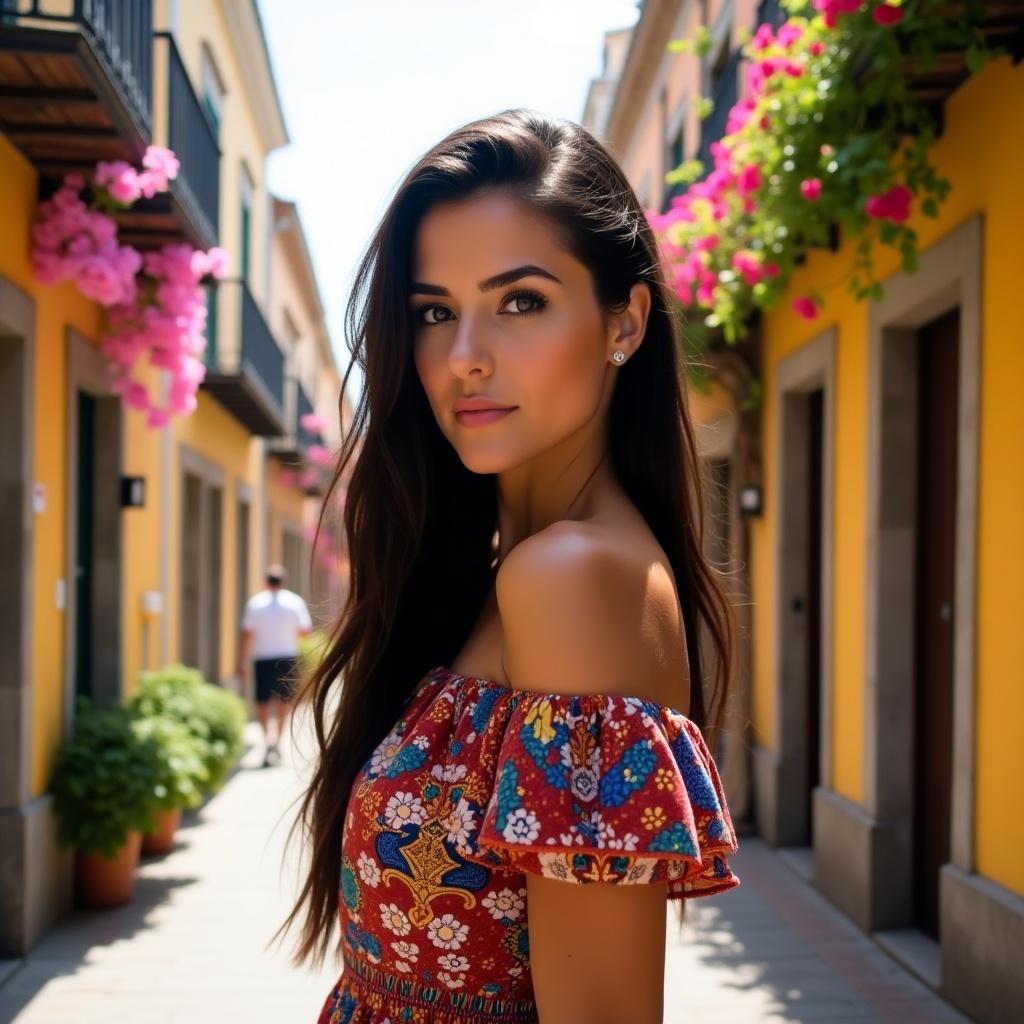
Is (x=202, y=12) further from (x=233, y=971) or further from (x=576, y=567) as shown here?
(x=576, y=567)

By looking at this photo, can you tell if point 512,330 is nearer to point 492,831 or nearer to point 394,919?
point 492,831

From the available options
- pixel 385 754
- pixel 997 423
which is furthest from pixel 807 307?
pixel 385 754

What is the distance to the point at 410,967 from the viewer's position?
4.93 feet

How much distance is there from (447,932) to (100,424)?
683 cm

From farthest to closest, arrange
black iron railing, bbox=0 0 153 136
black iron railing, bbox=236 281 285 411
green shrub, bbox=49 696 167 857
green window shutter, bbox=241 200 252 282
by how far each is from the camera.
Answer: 1. green window shutter, bbox=241 200 252 282
2. black iron railing, bbox=236 281 285 411
3. green shrub, bbox=49 696 167 857
4. black iron railing, bbox=0 0 153 136

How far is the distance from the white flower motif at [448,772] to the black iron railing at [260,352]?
1011 cm

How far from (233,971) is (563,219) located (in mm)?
4741

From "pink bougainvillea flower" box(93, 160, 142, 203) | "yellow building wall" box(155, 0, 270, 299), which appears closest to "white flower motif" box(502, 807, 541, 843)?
"pink bougainvillea flower" box(93, 160, 142, 203)

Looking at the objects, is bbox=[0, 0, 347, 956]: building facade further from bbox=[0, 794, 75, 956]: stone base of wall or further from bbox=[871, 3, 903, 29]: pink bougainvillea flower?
bbox=[871, 3, 903, 29]: pink bougainvillea flower

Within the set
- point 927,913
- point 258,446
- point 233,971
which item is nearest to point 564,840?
point 233,971

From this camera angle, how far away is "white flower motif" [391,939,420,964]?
1.49m

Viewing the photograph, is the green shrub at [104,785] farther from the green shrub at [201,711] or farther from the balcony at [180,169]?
the balcony at [180,169]

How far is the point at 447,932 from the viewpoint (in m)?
1.47

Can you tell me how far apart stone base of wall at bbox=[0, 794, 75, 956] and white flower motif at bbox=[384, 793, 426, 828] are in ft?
15.3
